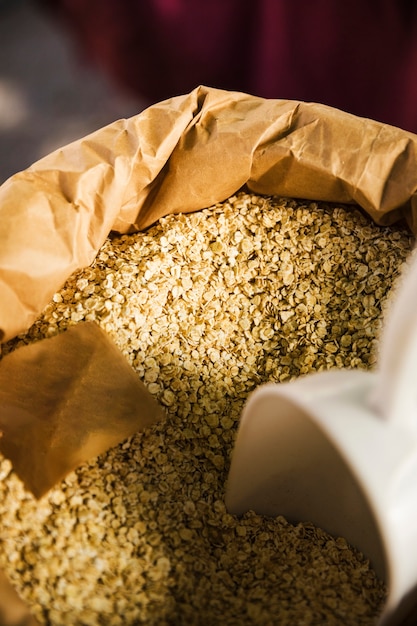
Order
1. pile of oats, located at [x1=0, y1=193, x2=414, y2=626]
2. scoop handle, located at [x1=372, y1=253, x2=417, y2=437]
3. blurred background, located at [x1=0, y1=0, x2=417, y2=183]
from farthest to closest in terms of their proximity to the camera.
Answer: blurred background, located at [x1=0, y1=0, x2=417, y2=183]
pile of oats, located at [x1=0, y1=193, x2=414, y2=626]
scoop handle, located at [x1=372, y1=253, x2=417, y2=437]

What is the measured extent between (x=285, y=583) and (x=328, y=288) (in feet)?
1.44

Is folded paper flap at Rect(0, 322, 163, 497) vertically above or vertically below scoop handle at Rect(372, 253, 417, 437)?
below

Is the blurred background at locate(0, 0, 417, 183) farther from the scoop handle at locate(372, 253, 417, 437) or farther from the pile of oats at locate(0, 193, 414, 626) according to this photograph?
the scoop handle at locate(372, 253, 417, 437)

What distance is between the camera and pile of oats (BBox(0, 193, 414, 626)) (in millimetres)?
845

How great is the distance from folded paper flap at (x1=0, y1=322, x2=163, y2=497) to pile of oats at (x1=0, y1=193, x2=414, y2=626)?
0.08 ft

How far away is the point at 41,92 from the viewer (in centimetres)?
172

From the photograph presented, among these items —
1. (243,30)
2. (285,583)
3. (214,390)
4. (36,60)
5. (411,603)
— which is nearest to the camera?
(411,603)

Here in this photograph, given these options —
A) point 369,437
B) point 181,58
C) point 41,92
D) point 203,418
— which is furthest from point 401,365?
point 41,92

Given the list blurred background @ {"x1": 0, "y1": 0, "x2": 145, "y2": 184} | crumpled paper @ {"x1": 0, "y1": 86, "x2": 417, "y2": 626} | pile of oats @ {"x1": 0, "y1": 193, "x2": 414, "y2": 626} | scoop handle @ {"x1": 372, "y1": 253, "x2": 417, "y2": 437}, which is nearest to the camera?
scoop handle @ {"x1": 372, "y1": 253, "x2": 417, "y2": 437}

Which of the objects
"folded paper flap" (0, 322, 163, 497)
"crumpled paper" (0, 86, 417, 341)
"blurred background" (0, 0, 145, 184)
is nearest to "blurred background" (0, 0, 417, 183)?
"blurred background" (0, 0, 145, 184)

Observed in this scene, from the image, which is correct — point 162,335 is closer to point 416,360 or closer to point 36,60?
point 416,360

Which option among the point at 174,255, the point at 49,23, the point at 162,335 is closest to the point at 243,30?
the point at 49,23

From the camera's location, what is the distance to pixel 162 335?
1038mm

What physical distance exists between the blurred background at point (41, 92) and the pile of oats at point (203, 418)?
0.61 m
